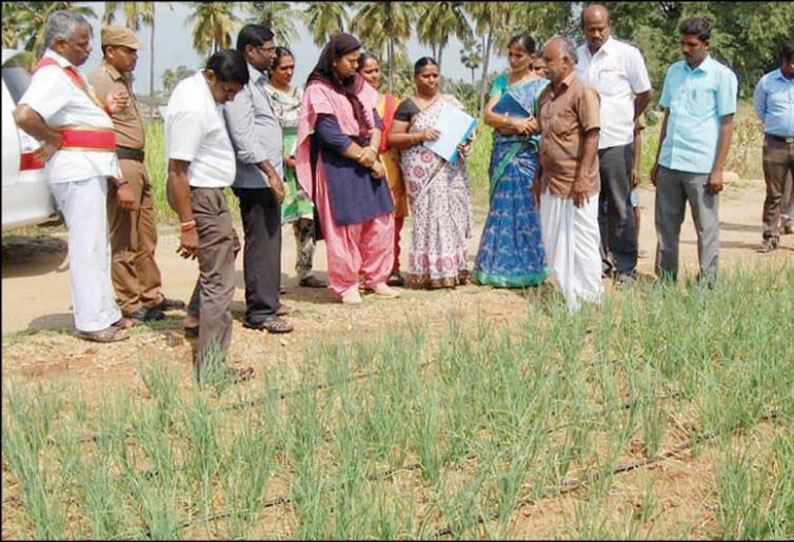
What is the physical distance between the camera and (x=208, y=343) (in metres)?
3.89

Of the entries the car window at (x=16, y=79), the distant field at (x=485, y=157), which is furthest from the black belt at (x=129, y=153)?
the distant field at (x=485, y=157)

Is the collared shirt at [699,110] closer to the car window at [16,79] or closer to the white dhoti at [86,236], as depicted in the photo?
the white dhoti at [86,236]

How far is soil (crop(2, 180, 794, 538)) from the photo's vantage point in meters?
2.86

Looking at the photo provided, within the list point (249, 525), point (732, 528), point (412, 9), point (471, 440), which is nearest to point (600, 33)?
point (471, 440)

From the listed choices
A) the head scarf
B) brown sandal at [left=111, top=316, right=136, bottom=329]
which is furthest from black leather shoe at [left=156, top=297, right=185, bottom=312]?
the head scarf

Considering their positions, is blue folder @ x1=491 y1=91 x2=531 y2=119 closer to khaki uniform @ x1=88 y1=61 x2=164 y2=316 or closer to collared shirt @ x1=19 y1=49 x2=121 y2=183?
khaki uniform @ x1=88 y1=61 x2=164 y2=316

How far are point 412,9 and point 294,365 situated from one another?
28.1 m

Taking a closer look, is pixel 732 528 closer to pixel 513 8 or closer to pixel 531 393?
pixel 531 393

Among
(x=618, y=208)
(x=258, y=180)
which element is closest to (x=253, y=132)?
(x=258, y=180)

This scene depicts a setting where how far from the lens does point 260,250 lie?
4652mm

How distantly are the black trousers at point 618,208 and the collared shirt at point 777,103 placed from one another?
1857mm

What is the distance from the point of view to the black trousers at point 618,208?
18.5 feet

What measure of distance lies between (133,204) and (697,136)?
3.04 meters

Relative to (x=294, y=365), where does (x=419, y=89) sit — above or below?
above
